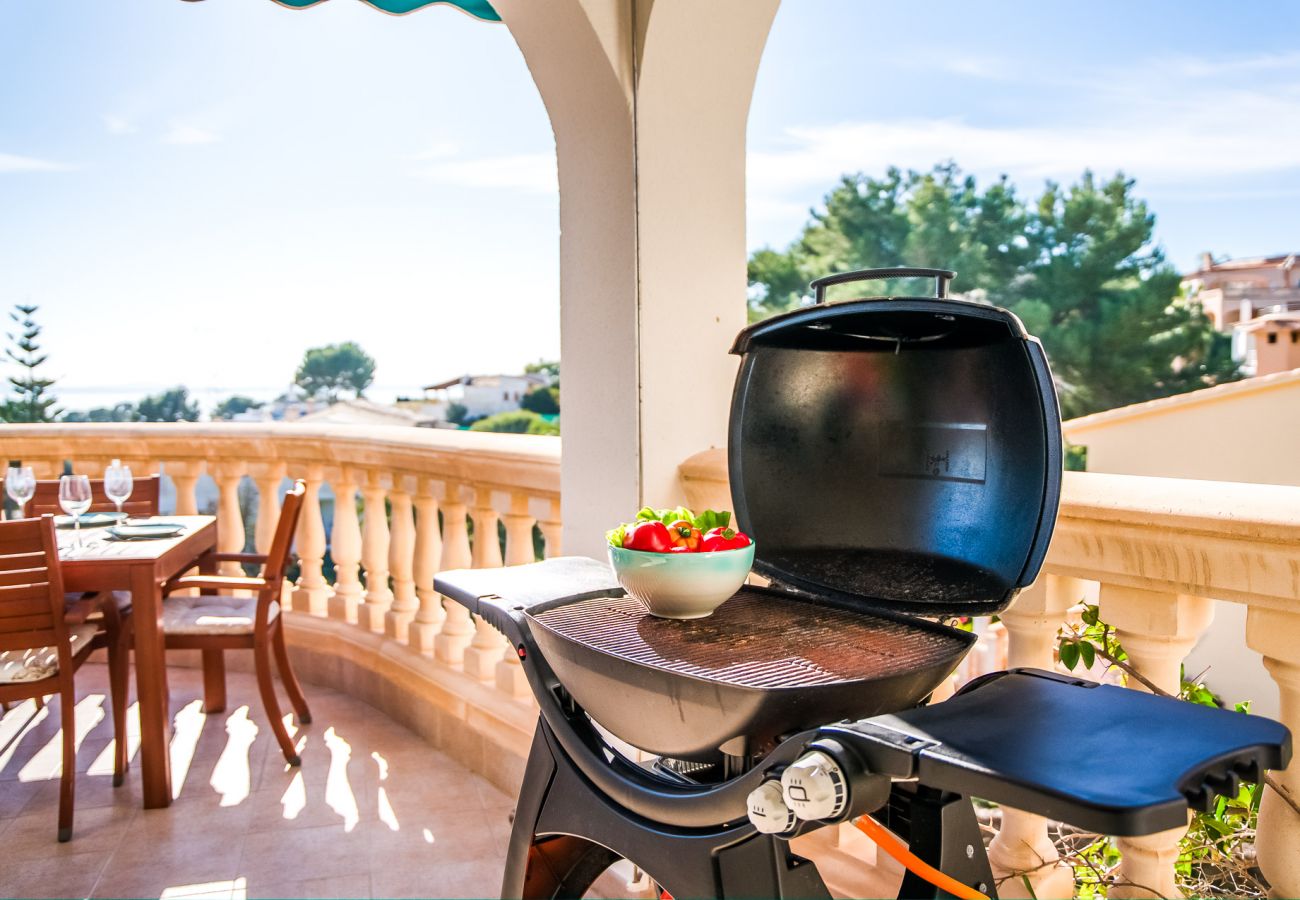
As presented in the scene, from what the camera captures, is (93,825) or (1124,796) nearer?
(1124,796)

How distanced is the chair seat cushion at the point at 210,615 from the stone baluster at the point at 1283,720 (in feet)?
8.23

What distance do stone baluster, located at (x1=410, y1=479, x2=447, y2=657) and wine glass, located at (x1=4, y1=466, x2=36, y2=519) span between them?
113 centimetres

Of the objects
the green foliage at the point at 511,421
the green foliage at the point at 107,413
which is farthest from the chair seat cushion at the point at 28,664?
the green foliage at the point at 511,421

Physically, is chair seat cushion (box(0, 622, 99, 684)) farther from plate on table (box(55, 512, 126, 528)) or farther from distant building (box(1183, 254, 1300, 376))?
distant building (box(1183, 254, 1300, 376))

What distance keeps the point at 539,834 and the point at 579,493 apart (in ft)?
3.00

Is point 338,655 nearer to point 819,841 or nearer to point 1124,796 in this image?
point 819,841

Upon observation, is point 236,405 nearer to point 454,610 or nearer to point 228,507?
point 228,507

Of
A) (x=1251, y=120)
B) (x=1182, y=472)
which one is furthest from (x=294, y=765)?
(x=1251, y=120)

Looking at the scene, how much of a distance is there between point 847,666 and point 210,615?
2417mm

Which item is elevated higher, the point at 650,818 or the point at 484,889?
the point at 650,818

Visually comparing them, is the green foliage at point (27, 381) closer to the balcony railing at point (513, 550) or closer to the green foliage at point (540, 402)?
the green foliage at point (540, 402)

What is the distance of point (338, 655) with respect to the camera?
3412 millimetres

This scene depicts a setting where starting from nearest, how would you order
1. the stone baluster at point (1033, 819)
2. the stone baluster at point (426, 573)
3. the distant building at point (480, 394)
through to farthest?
the stone baluster at point (1033, 819) → the stone baluster at point (426, 573) → the distant building at point (480, 394)

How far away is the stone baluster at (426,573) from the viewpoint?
9.80 feet
